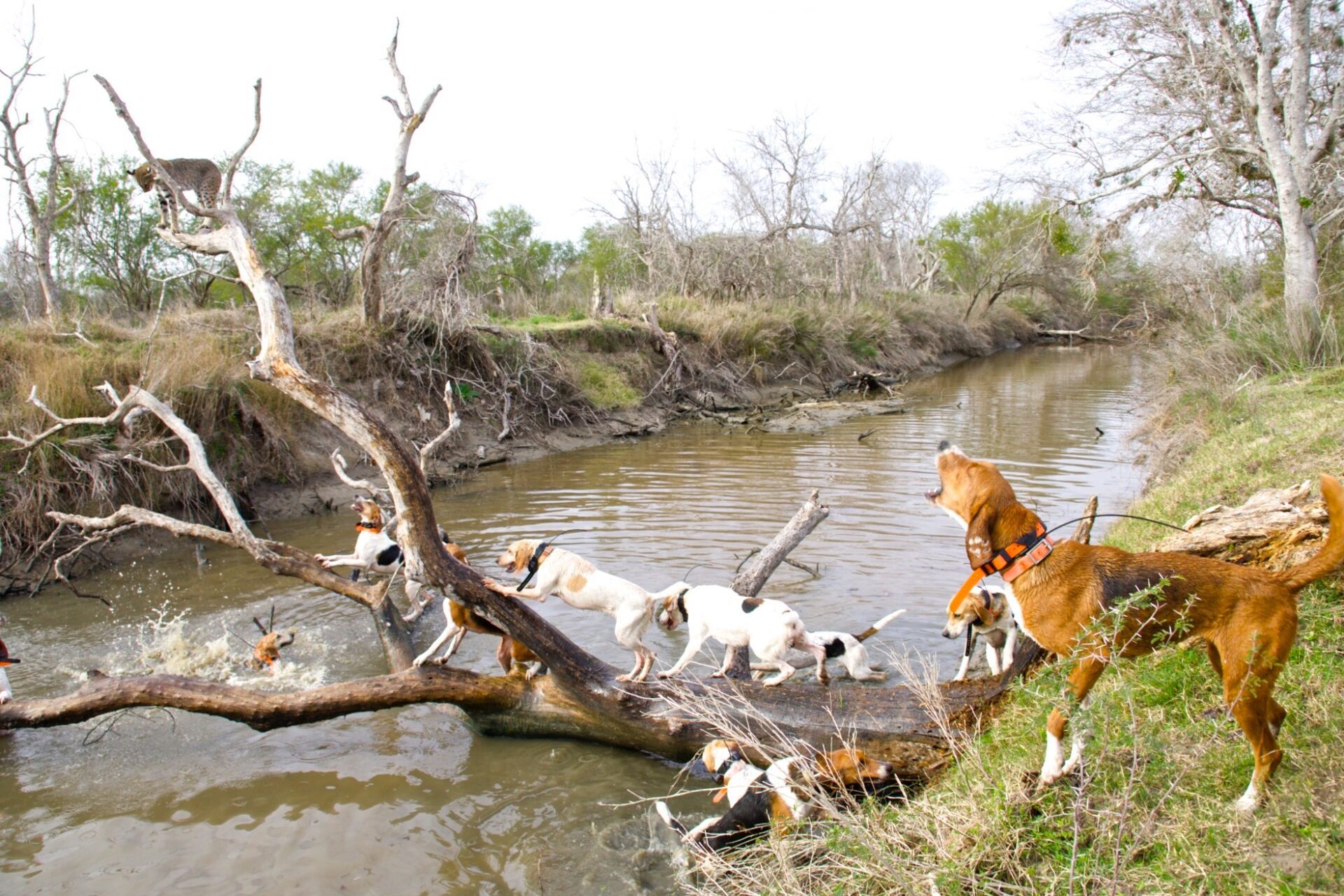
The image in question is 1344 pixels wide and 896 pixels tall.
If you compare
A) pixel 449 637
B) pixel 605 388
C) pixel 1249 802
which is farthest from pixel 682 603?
pixel 605 388

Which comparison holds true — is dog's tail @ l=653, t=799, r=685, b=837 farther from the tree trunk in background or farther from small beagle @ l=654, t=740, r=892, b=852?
the tree trunk in background

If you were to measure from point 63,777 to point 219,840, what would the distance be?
1601mm

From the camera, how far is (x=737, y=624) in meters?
5.38

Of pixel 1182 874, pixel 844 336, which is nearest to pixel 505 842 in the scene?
pixel 1182 874

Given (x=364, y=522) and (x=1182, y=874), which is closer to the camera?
(x=1182, y=874)

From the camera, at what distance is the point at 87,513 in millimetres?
9930

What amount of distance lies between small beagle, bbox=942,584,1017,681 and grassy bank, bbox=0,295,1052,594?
636 cm

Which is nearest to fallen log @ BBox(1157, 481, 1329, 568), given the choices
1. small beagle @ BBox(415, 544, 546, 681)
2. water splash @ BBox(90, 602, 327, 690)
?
small beagle @ BBox(415, 544, 546, 681)

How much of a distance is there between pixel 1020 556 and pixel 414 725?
4365 mm

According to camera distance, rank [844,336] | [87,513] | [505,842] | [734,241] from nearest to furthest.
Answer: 1. [505,842]
2. [87,513]
3. [844,336]
4. [734,241]

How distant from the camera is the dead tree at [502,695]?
4.73 m

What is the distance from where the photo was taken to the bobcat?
6.98m

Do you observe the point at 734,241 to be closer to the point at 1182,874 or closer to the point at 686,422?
the point at 686,422

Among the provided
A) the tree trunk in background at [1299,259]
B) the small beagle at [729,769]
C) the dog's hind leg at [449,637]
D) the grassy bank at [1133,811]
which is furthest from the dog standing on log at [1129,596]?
the tree trunk in background at [1299,259]
